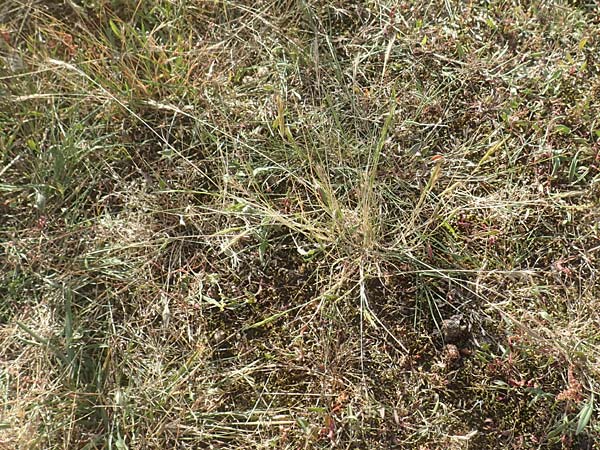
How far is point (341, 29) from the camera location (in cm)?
253

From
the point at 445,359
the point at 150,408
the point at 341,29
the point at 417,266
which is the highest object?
the point at 341,29

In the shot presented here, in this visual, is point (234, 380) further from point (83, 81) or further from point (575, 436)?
point (83, 81)

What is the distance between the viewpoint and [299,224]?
2.19 meters

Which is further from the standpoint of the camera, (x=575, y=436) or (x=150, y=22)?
(x=150, y=22)

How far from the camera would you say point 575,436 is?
2.03 metres

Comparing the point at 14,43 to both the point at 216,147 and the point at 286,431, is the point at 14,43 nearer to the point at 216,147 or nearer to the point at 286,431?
the point at 216,147

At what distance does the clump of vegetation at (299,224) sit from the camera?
2115 millimetres

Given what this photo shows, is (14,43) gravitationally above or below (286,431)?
above

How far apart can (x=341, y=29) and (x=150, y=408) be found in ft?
4.98

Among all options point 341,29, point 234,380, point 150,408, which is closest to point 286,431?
point 234,380

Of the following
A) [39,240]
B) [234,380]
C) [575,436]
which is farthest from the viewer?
[39,240]

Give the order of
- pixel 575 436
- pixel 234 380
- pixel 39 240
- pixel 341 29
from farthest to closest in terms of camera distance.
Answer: pixel 341 29
pixel 39 240
pixel 234 380
pixel 575 436

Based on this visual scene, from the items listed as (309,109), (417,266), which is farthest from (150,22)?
(417,266)

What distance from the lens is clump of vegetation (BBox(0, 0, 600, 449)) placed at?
212cm
